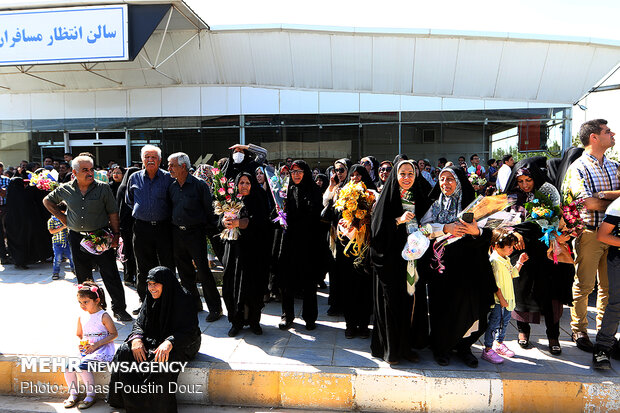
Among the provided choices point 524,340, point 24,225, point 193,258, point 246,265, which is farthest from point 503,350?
point 24,225

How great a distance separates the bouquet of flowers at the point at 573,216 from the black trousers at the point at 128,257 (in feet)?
17.8

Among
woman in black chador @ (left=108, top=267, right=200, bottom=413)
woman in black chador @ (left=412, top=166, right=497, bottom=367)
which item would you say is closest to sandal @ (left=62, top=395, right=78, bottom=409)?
woman in black chador @ (left=108, top=267, right=200, bottom=413)

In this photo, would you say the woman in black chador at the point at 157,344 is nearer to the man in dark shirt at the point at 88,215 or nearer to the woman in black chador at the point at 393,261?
the man in dark shirt at the point at 88,215

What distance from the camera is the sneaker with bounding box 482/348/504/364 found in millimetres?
3598

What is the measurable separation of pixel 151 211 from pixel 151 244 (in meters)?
0.39

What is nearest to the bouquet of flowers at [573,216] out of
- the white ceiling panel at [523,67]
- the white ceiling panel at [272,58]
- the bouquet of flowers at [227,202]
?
the bouquet of flowers at [227,202]

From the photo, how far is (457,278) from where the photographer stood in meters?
3.54

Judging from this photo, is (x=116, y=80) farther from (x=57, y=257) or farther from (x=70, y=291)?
(x=70, y=291)

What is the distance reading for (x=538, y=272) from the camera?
156 inches

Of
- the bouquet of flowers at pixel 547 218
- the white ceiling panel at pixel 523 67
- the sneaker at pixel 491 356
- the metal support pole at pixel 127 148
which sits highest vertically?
the white ceiling panel at pixel 523 67

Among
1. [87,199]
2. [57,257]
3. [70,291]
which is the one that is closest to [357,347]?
[87,199]

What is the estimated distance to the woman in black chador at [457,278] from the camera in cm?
350

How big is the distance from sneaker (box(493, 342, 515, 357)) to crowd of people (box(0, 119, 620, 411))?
2cm

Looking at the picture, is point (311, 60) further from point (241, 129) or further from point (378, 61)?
point (241, 129)
